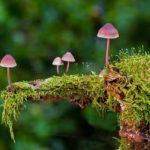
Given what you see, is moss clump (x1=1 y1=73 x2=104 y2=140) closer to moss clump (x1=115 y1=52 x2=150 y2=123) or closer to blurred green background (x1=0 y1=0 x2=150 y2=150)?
moss clump (x1=115 y1=52 x2=150 y2=123)

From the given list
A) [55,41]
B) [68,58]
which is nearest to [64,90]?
[68,58]

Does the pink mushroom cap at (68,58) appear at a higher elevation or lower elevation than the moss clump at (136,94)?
higher

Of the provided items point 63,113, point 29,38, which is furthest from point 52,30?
point 63,113

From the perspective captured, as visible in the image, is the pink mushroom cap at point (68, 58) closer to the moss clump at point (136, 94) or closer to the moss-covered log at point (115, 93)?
the moss-covered log at point (115, 93)

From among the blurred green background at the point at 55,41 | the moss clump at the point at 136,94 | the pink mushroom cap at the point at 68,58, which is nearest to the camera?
the moss clump at the point at 136,94

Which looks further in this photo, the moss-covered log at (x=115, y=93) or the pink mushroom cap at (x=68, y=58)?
the pink mushroom cap at (x=68, y=58)

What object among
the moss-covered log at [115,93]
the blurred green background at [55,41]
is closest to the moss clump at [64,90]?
the moss-covered log at [115,93]

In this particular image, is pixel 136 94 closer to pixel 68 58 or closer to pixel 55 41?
pixel 68 58
